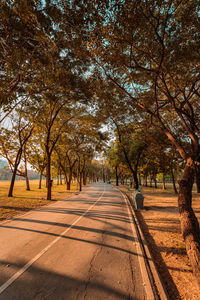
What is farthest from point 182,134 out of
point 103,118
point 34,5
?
point 34,5

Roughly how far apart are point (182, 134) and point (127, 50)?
528 inches

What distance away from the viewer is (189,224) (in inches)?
204

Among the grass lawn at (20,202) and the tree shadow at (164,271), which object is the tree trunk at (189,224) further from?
the grass lawn at (20,202)

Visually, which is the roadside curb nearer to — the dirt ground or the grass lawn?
the dirt ground

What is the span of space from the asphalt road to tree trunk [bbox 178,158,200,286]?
1701 mm

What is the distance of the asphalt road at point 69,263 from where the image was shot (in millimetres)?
3076

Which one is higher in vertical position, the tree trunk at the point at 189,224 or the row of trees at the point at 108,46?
the row of trees at the point at 108,46

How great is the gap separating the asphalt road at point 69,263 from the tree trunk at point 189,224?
1701 millimetres

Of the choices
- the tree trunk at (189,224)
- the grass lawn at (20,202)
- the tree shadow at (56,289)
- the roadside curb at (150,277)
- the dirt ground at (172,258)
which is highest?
the tree trunk at (189,224)

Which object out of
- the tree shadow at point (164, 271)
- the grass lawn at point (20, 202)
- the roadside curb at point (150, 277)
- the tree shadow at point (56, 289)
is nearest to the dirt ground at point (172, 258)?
the tree shadow at point (164, 271)

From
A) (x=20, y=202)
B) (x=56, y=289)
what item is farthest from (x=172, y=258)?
(x=20, y=202)

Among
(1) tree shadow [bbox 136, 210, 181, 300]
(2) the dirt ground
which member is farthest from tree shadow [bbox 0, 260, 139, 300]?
(2) the dirt ground

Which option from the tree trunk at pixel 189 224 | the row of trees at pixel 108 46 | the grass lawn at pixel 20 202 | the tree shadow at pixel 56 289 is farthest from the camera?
the grass lawn at pixel 20 202

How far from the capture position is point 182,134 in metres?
16.8
